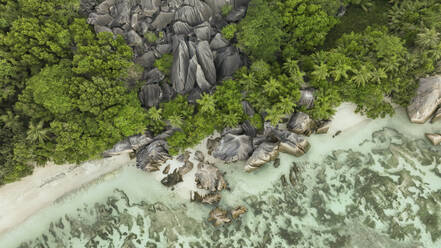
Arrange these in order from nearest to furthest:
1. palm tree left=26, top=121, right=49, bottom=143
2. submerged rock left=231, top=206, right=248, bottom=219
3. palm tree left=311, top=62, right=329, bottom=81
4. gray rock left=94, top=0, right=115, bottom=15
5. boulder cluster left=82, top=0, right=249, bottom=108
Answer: palm tree left=26, top=121, right=49, bottom=143 → palm tree left=311, top=62, right=329, bottom=81 → submerged rock left=231, top=206, right=248, bottom=219 → boulder cluster left=82, top=0, right=249, bottom=108 → gray rock left=94, top=0, right=115, bottom=15

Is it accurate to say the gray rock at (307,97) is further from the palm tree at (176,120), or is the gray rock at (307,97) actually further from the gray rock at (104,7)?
the gray rock at (104,7)

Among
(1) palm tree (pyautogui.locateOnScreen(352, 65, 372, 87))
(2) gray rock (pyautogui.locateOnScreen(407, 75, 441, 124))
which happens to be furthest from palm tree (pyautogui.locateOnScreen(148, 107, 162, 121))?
(2) gray rock (pyautogui.locateOnScreen(407, 75, 441, 124))

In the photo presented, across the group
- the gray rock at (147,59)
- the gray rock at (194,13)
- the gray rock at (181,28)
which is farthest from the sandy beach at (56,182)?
the gray rock at (194,13)

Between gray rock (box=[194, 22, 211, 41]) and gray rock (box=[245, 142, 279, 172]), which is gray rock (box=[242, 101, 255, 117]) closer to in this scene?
gray rock (box=[245, 142, 279, 172])

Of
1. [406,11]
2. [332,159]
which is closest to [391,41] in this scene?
[406,11]

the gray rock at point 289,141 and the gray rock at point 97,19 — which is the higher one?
the gray rock at point 97,19

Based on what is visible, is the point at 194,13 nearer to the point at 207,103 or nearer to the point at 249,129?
the point at 207,103

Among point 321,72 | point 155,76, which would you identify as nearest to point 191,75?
point 155,76
